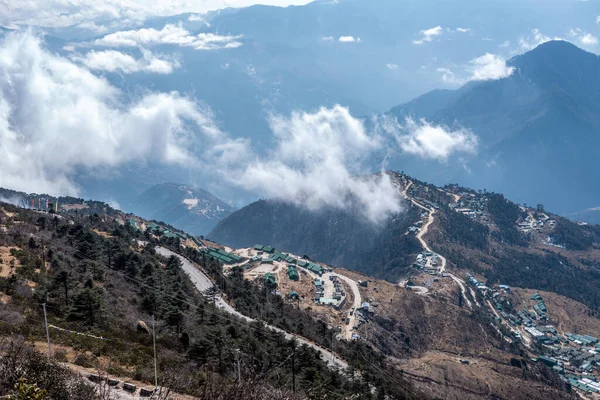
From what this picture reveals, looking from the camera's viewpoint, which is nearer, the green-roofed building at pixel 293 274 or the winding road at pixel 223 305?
the winding road at pixel 223 305

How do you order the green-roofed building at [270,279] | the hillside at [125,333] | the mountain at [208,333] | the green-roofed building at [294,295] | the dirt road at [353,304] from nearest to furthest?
the hillside at [125,333]
the mountain at [208,333]
the dirt road at [353,304]
the green-roofed building at [294,295]
the green-roofed building at [270,279]

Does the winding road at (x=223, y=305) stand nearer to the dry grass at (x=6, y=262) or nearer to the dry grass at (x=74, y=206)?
the dry grass at (x=6, y=262)

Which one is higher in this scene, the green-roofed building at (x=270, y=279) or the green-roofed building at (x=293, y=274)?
the green-roofed building at (x=293, y=274)

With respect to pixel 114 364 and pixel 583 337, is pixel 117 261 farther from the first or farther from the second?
pixel 583 337

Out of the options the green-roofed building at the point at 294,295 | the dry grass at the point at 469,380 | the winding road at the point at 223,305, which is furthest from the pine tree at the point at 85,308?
the green-roofed building at the point at 294,295

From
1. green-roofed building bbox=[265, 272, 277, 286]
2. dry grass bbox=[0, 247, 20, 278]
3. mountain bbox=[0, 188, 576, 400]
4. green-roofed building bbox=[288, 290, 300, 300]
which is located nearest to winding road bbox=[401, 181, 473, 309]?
mountain bbox=[0, 188, 576, 400]

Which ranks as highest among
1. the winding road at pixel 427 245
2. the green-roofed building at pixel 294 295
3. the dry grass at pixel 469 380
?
the winding road at pixel 427 245

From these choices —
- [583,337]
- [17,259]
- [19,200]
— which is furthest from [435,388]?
[19,200]

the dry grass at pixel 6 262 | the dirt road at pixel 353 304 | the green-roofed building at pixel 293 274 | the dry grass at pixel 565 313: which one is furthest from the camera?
the dry grass at pixel 565 313

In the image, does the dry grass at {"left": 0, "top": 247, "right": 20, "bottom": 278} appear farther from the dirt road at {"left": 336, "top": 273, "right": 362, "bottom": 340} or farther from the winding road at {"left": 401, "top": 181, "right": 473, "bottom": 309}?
the winding road at {"left": 401, "top": 181, "right": 473, "bottom": 309}
